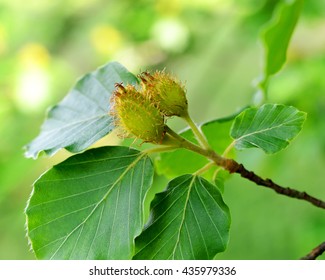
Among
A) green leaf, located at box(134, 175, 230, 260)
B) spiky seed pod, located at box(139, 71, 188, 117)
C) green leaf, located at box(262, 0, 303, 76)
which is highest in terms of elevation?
green leaf, located at box(262, 0, 303, 76)

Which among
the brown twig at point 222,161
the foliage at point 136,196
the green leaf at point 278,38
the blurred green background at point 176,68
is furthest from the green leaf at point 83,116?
the blurred green background at point 176,68

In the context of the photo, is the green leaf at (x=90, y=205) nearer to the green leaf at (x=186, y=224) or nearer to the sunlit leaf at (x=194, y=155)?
the green leaf at (x=186, y=224)

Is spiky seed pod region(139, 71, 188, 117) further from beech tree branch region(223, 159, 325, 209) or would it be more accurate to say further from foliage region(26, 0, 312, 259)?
beech tree branch region(223, 159, 325, 209)

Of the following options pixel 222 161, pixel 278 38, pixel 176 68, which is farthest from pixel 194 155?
pixel 176 68

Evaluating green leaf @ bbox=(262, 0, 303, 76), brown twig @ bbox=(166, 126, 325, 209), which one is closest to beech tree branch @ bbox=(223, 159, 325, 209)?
brown twig @ bbox=(166, 126, 325, 209)
